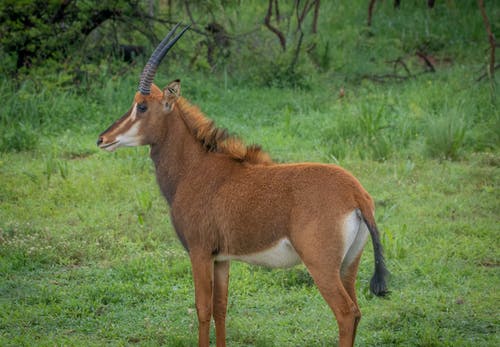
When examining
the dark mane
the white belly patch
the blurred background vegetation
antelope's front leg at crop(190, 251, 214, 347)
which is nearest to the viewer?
the white belly patch

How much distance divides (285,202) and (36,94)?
22.0 ft

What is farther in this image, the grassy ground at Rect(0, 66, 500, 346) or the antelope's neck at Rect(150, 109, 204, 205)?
the grassy ground at Rect(0, 66, 500, 346)

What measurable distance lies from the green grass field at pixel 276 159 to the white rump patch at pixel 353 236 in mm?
855

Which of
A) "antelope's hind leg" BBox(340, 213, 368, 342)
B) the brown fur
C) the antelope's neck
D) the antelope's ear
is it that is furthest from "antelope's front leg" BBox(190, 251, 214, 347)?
the antelope's ear

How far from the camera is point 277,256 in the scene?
16.1 feet

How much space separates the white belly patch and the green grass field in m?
0.78

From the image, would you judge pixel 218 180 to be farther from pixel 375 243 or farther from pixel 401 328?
pixel 401 328

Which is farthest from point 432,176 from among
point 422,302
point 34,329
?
point 34,329

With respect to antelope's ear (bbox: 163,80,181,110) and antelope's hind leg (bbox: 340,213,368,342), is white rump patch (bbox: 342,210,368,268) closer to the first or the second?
antelope's hind leg (bbox: 340,213,368,342)

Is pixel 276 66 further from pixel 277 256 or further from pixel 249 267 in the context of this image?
pixel 277 256

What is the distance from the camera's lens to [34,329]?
5.72m

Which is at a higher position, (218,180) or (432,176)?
(218,180)

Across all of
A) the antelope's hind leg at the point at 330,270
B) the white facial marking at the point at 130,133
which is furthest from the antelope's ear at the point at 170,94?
the antelope's hind leg at the point at 330,270

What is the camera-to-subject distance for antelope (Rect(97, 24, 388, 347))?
468 cm
